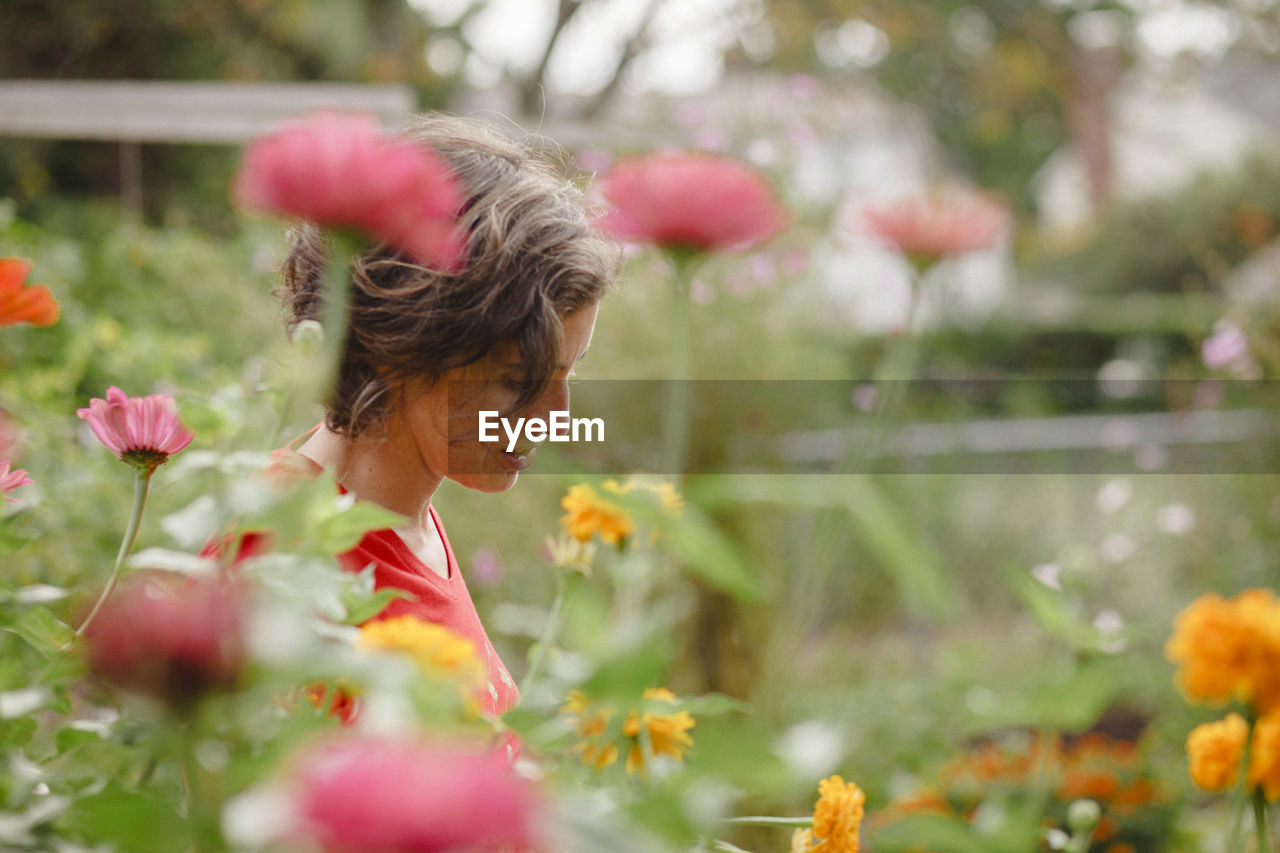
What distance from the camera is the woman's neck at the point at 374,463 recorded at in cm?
89

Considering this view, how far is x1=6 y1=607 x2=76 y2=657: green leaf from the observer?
43cm

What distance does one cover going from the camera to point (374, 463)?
90cm

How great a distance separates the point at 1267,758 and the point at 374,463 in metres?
0.69

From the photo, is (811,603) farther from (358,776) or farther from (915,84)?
(915,84)

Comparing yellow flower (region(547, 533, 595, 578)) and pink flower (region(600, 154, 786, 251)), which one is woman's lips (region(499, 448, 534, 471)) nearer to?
yellow flower (region(547, 533, 595, 578))

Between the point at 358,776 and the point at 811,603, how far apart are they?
171 mm

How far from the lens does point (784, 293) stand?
3.43 m

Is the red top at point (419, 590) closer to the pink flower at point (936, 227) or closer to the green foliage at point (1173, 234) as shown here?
the pink flower at point (936, 227)

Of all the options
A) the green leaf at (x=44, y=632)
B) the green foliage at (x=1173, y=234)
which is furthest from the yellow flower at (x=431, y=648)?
the green foliage at (x=1173, y=234)

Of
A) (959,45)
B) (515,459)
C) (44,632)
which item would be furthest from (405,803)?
(959,45)

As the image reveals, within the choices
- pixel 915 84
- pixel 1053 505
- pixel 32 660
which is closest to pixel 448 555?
pixel 32 660

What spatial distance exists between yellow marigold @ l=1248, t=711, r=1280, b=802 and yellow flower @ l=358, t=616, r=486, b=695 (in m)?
0.58

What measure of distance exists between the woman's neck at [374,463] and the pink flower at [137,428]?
15.3 inches

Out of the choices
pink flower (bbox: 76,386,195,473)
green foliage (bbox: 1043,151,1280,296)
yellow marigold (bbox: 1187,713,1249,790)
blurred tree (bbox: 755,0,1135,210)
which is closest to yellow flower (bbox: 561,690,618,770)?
pink flower (bbox: 76,386,195,473)
